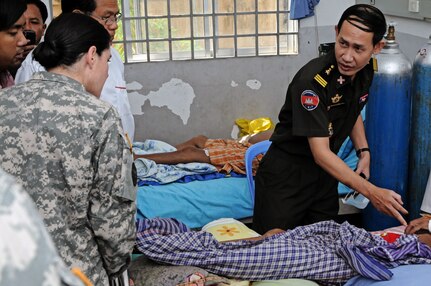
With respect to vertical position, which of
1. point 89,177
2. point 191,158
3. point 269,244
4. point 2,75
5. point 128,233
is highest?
point 2,75

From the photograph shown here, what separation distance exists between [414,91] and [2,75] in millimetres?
2087

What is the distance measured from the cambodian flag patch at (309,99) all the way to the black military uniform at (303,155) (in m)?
0.02

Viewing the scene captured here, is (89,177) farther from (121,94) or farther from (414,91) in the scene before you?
(414,91)

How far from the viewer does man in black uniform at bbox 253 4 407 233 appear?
101 inches

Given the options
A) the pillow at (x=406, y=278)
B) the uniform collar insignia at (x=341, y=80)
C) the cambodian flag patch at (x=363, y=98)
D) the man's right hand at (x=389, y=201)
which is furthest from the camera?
the cambodian flag patch at (x=363, y=98)

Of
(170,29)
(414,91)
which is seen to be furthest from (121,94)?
(170,29)

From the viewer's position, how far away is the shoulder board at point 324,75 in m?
2.61

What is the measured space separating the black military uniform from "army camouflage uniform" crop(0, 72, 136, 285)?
3.35 feet

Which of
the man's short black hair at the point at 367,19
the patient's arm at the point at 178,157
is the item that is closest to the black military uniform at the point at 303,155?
the man's short black hair at the point at 367,19

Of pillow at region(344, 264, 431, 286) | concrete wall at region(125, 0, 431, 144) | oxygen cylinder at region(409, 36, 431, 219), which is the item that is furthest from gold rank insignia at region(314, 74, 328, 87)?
concrete wall at region(125, 0, 431, 144)

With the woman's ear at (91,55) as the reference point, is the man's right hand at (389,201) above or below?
below

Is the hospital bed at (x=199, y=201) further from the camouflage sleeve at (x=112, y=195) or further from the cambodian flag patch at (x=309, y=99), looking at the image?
the camouflage sleeve at (x=112, y=195)

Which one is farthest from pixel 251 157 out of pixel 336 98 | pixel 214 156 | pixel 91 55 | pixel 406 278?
pixel 91 55

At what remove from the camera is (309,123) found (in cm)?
259
